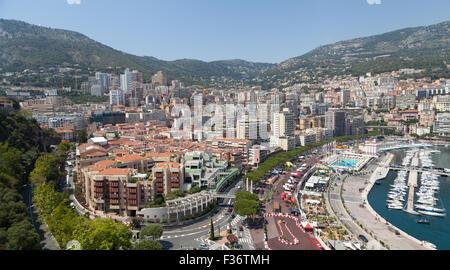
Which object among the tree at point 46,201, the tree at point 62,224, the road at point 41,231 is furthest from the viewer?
the tree at point 46,201

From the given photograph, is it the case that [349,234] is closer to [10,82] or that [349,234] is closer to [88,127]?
[88,127]

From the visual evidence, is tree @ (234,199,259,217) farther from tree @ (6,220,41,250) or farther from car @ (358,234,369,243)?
tree @ (6,220,41,250)

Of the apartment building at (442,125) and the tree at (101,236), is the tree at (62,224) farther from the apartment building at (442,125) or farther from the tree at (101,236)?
the apartment building at (442,125)

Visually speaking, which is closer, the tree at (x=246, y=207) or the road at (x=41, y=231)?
the road at (x=41, y=231)

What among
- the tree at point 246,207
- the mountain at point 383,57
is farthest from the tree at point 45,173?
the mountain at point 383,57

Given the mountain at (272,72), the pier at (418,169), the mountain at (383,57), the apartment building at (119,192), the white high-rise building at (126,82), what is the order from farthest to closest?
the mountain at (383,57) < the mountain at (272,72) < the white high-rise building at (126,82) < the pier at (418,169) < the apartment building at (119,192)

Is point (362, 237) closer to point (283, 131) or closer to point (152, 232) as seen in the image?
point (152, 232)

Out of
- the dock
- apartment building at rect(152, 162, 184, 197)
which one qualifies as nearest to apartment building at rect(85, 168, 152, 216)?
apartment building at rect(152, 162, 184, 197)

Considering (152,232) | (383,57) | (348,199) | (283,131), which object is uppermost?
(383,57)

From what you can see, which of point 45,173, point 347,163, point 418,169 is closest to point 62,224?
point 45,173
